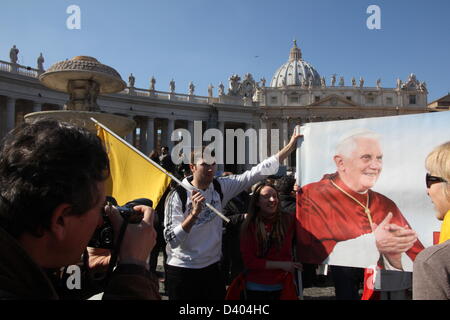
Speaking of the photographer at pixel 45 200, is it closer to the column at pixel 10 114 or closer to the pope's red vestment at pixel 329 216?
the pope's red vestment at pixel 329 216

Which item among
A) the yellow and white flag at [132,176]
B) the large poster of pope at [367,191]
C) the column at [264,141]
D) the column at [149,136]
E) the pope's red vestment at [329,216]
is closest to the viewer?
the large poster of pope at [367,191]

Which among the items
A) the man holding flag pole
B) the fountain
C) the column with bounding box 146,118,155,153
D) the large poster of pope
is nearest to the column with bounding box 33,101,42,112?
the column with bounding box 146,118,155,153

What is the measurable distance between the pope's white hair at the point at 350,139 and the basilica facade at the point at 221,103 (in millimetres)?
34149

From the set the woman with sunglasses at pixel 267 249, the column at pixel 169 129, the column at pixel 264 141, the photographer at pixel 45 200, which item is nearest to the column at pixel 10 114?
the column at pixel 169 129

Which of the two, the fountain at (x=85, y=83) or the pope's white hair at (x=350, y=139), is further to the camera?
the fountain at (x=85, y=83)

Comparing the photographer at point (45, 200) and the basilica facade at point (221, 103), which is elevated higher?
the basilica facade at point (221, 103)

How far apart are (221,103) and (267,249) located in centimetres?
5093

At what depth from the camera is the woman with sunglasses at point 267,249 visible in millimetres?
3688

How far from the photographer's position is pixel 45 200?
1.18m

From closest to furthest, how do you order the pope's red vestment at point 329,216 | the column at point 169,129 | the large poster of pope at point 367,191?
the large poster of pope at point 367,191 < the pope's red vestment at point 329,216 < the column at point 169,129

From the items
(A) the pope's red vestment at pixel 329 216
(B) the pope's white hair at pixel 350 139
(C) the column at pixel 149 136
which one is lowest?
(A) the pope's red vestment at pixel 329 216

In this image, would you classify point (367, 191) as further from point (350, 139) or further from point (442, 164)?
point (442, 164)

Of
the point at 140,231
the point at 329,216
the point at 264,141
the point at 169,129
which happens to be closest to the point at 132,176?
the point at 329,216

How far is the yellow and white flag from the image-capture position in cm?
420
